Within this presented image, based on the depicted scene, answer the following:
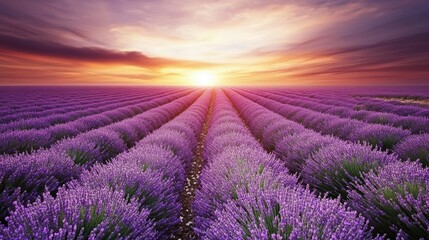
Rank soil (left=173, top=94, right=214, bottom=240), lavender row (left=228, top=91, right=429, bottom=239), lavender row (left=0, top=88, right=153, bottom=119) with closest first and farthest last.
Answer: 1. lavender row (left=228, top=91, right=429, bottom=239)
2. soil (left=173, top=94, right=214, bottom=240)
3. lavender row (left=0, top=88, right=153, bottom=119)

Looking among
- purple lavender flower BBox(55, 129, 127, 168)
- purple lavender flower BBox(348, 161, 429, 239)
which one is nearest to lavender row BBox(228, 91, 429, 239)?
purple lavender flower BBox(348, 161, 429, 239)

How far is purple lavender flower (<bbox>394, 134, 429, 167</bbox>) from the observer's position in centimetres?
425

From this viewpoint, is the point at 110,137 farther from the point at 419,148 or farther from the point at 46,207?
the point at 419,148

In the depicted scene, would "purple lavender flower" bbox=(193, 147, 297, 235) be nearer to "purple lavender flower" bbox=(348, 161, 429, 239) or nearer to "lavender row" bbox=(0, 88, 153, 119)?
"purple lavender flower" bbox=(348, 161, 429, 239)

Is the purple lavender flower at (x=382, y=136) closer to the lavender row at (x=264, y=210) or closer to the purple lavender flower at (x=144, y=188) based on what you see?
the lavender row at (x=264, y=210)

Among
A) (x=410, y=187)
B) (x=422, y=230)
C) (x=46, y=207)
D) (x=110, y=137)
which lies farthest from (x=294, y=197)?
(x=110, y=137)

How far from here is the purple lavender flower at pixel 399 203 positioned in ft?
6.64

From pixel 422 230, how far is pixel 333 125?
630cm

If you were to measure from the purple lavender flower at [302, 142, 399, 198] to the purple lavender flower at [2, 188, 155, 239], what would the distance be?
2.43 m

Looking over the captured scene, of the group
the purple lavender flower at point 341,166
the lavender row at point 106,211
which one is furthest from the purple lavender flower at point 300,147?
the lavender row at point 106,211

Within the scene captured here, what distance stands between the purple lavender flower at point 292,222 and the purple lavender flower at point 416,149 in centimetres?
348

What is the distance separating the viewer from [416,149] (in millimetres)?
4488

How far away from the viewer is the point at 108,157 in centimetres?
541

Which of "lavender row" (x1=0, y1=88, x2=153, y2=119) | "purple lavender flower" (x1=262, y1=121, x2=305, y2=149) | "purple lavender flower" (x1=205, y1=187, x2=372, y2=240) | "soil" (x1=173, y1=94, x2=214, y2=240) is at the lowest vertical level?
"soil" (x1=173, y1=94, x2=214, y2=240)
